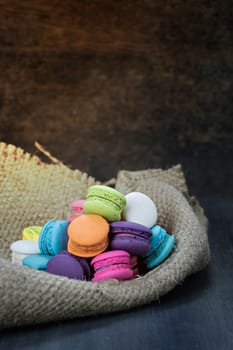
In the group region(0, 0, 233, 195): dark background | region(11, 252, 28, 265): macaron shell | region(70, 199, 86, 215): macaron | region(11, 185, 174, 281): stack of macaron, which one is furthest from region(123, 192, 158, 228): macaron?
region(0, 0, 233, 195): dark background

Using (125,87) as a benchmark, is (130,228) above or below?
below

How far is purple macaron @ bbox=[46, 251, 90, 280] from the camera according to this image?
1114 mm

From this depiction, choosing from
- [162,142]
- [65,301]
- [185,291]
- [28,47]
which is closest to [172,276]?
[185,291]

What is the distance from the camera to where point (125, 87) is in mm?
1706

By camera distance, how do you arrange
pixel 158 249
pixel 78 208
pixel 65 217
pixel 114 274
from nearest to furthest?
pixel 114 274, pixel 158 249, pixel 78 208, pixel 65 217

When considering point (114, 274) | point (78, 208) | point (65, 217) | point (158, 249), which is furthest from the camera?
point (65, 217)

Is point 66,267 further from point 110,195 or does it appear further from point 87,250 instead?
point 110,195

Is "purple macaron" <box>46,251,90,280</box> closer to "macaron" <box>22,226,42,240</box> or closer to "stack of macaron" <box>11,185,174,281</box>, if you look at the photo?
"stack of macaron" <box>11,185,174,281</box>

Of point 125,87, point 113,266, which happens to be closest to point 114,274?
point 113,266

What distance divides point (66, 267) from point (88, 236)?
0.07 meters

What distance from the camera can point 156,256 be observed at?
1.21 meters

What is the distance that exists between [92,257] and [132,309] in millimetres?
135

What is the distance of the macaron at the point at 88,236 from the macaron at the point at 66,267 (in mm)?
33

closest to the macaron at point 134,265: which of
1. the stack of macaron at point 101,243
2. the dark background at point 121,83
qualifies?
the stack of macaron at point 101,243
